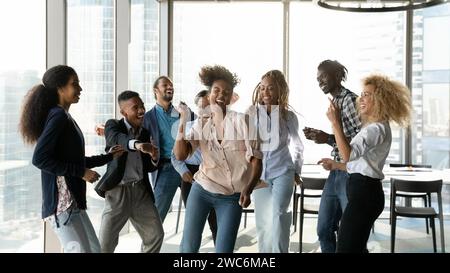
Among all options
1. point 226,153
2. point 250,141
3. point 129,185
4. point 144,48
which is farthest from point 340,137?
point 144,48

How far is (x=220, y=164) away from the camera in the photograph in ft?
5.61

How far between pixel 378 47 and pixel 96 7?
9.12 ft

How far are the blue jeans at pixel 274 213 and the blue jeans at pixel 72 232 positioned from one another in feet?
Answer: 2.68

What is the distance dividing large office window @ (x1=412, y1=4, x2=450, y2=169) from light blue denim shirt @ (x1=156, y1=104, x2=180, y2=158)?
2.75 metres

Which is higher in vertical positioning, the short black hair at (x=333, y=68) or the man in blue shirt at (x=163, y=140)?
the short black hair at (x=333, y=68)

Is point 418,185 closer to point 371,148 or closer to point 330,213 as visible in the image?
point 330,213

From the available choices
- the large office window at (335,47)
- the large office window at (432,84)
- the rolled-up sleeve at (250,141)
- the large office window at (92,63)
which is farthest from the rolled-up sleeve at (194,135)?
the large office window at (432,84)

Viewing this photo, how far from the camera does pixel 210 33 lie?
3852 millimetres

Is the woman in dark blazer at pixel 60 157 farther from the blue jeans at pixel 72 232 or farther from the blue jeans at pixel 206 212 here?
the blue jeans at pixel 206 212

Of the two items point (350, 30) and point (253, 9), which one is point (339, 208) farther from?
point (253, 9)

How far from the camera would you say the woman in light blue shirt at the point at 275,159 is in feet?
6.82

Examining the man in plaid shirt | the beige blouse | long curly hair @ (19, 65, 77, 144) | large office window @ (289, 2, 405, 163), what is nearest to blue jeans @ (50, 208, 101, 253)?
long curly hair @ (19, 65, 77, 144)

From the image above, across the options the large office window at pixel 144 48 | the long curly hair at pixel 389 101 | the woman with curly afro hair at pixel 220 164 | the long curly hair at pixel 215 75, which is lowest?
the woman with curly afro hair at pixel 220 164
